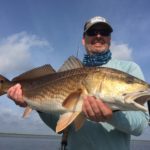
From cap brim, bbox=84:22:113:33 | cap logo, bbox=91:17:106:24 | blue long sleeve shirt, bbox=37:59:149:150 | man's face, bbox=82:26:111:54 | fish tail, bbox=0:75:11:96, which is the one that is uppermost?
cap logo, bbox=91:17:106:24

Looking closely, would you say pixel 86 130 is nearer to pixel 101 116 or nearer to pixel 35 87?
pixel 101 116

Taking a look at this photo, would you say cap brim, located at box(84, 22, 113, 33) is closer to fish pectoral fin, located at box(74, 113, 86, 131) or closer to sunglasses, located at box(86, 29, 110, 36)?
sunglasses, located at box(86, 29, 110, 36)

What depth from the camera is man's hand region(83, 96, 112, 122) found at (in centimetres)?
556

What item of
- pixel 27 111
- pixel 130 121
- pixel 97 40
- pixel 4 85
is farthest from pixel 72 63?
pixel 4 85

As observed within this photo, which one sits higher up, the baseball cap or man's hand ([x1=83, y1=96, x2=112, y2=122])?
the baseball cap

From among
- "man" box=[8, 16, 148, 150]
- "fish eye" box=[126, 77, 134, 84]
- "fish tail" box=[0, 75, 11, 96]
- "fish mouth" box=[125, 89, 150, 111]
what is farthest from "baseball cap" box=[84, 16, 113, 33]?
"fish mouth" box=[125, 89, 150, 111]

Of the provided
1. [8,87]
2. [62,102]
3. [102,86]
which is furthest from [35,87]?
[102,86]

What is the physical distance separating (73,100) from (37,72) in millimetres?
1619

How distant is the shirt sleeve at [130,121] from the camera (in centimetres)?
583

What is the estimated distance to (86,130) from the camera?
6.34 meters

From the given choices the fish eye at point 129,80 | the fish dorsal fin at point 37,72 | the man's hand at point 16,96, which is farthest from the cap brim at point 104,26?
the man's hand at point 16,96

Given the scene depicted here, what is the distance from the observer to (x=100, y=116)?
5.62 m

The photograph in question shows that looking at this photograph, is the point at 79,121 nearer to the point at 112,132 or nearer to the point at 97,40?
the point at 112,132

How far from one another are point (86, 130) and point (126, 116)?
0.76 m
